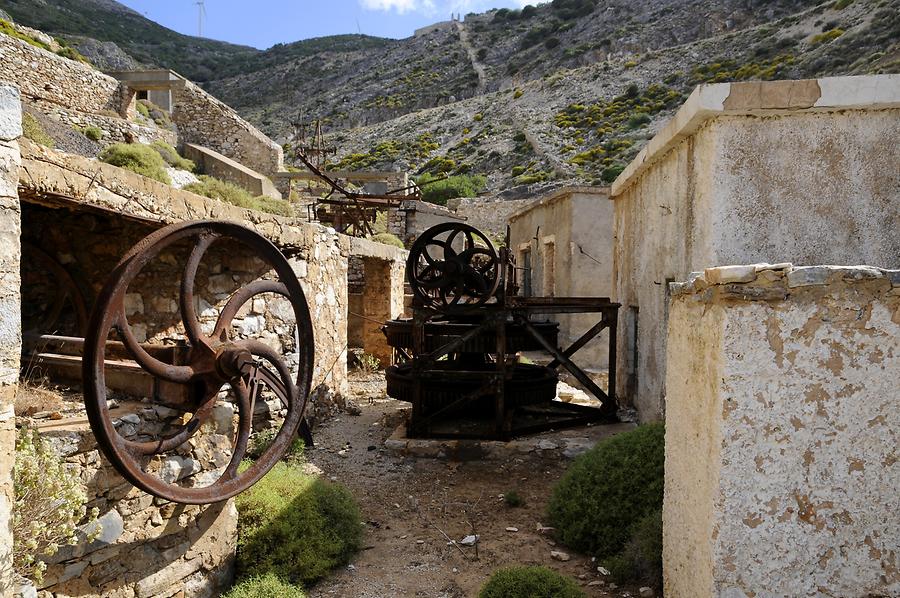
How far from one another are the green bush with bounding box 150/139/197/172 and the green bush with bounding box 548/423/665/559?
15761 millimetres

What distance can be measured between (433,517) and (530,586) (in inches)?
75.9

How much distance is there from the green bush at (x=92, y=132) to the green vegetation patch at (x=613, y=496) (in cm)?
1677

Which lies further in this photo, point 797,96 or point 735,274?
point 797,96

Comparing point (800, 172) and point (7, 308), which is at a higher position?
point (800, 172)

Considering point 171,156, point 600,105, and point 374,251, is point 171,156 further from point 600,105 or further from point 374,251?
point 600,105

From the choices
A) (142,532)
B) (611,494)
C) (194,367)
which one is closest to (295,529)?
(142,532)

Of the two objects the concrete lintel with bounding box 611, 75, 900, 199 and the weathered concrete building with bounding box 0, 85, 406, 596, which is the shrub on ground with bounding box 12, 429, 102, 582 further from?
the concrete lintel with bounding box 611, 75, 900, 199

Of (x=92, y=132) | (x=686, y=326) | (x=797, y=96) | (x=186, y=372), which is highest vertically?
(x=92, y=132)

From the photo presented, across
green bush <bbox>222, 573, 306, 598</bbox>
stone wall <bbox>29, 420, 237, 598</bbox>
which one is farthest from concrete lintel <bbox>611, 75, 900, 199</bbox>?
green bush <bbox>222, 573, 306, 598</bbox>

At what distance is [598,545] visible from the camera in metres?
4.91

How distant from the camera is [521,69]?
5497 cm

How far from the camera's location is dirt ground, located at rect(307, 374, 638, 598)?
453 cm

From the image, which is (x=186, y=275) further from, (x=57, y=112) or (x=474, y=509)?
(x=57, y=112)

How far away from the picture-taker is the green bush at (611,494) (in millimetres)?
4844
